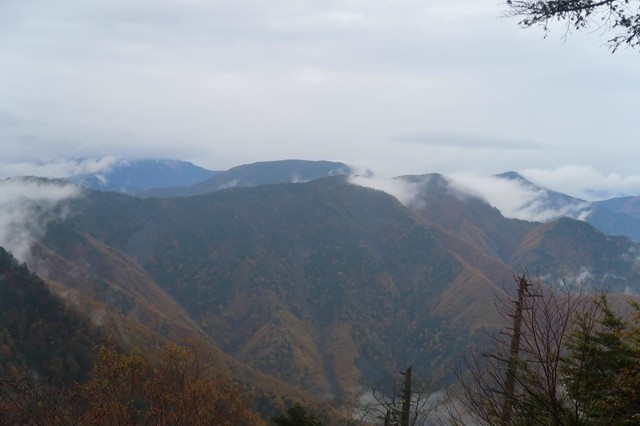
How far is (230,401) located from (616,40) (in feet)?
86.5

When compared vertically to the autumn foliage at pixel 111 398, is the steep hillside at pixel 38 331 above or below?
below

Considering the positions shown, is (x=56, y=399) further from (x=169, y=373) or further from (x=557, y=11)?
(x=557, y=11)

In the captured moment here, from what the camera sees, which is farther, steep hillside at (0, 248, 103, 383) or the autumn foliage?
steep hillside at (0, 248, 103, 383)

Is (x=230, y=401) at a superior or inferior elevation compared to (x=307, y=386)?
superior

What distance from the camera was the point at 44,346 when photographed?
115688mm

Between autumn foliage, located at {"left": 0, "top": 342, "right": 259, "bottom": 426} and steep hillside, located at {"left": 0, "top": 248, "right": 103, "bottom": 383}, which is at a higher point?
autumn foliage, located at {"left": 0, "top": 342, "right": 259, "bottom": 426}

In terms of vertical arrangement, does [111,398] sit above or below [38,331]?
above

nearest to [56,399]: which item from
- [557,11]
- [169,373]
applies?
[169,373]

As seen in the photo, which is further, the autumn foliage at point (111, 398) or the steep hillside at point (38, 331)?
the steep hillside at point (38, 331)

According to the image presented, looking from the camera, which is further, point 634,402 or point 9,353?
point 9,353

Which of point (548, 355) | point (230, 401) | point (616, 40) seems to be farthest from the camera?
point (230, 401)

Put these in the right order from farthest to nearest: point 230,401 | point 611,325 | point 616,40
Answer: point 230,401 → point 611,325 → point 616,40

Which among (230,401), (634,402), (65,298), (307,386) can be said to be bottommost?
(307,386)

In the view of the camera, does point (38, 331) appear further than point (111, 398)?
Yes
